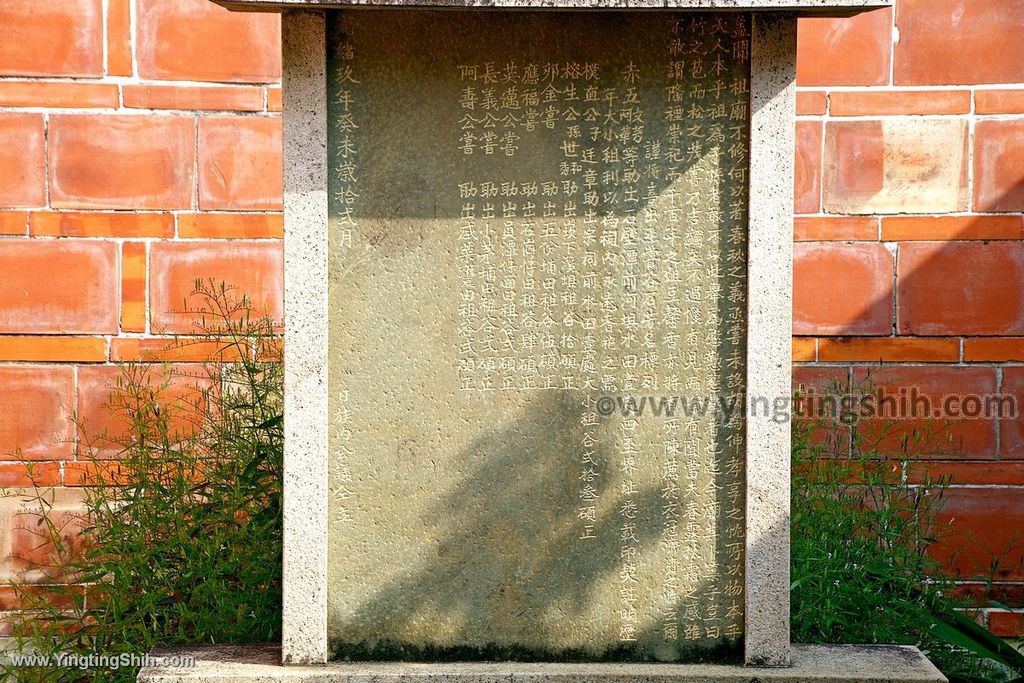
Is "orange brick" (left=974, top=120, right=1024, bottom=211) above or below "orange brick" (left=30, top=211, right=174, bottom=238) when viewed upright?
above

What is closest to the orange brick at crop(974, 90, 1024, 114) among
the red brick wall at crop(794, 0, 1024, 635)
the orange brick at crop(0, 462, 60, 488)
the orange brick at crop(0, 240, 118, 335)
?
the red brick wall at crop(794, 0, 1024, 635)

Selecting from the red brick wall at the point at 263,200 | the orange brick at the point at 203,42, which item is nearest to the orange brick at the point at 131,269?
the red brick wall at the point at 263,200

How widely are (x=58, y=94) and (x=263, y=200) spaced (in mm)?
864

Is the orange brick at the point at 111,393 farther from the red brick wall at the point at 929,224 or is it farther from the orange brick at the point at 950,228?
the orange brick at the point at 950,228

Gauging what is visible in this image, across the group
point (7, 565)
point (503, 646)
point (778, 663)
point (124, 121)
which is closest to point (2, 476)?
point (7, 565)

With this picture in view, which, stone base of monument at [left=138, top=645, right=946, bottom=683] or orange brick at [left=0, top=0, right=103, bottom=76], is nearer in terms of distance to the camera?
stone base of monument at [left=138, top=645, right=946, bottom=683]

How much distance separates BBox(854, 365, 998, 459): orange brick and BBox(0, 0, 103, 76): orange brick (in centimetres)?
324

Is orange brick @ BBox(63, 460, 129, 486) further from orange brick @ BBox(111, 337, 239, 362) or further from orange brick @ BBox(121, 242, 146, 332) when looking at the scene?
orange brick @ BBox(121, 242, 146, 332)

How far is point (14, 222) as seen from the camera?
4.14 metres

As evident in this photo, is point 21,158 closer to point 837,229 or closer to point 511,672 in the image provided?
point 511,672

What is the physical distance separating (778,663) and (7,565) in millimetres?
2919

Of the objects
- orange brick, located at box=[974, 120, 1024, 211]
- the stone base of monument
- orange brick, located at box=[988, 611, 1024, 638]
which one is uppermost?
orange brick, located at box=[974, 120, 1024, 211]

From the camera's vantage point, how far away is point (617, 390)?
114 inches

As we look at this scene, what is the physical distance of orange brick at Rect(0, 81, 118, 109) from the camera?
412cm
